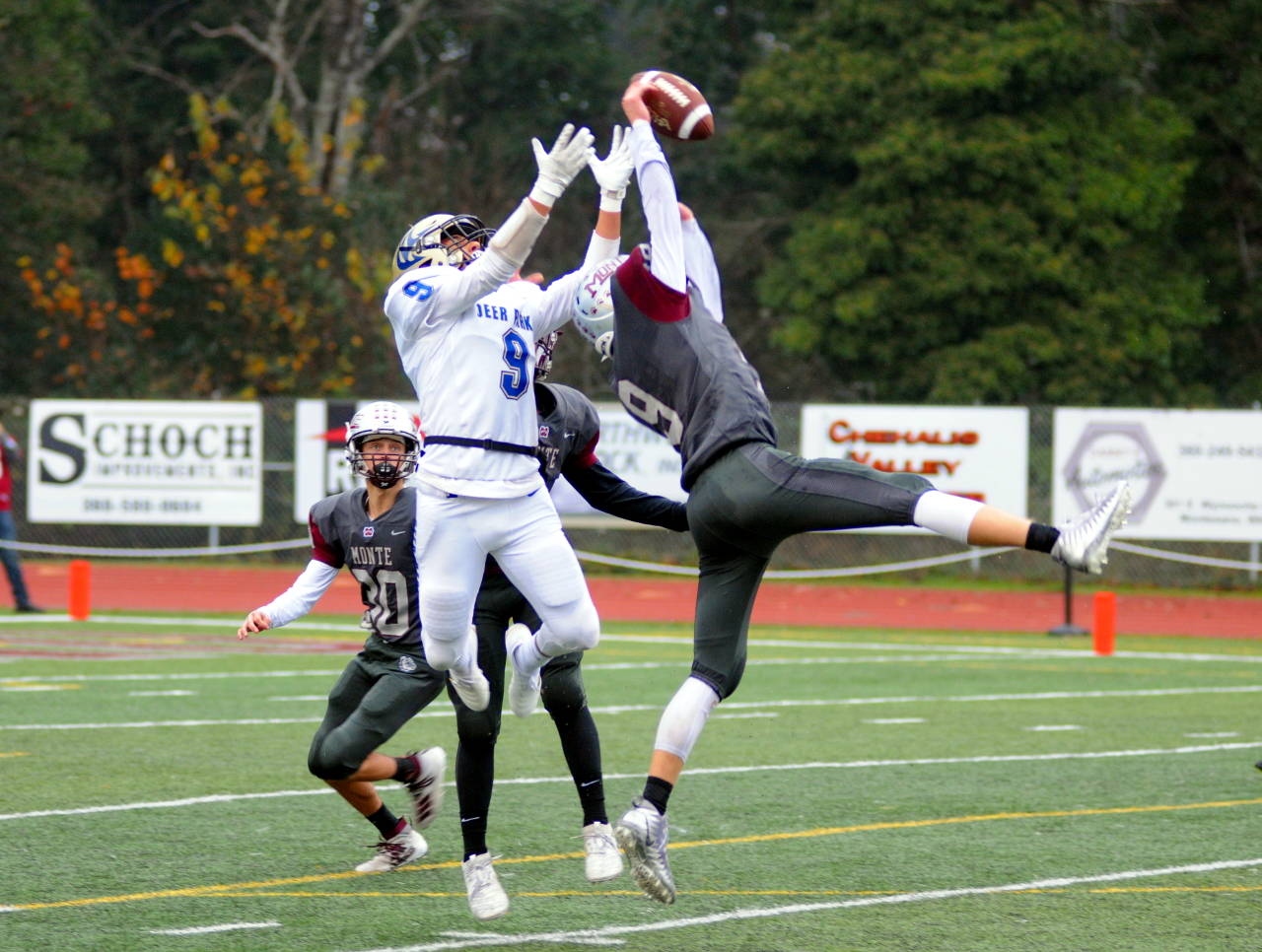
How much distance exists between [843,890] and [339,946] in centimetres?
193

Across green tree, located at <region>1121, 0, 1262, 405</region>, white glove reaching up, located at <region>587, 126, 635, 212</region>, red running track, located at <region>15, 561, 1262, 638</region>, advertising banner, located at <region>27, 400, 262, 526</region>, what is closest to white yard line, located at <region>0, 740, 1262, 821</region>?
white glove reaching up, located at <region>587, 126, 635, 212</region>

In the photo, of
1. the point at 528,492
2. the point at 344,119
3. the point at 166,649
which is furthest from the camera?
the point at 344,119

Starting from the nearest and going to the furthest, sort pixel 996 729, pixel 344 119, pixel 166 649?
pixel 996 729 < pixel 166 649 < pixel 344 119

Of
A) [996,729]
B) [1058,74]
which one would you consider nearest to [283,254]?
[1058,74]

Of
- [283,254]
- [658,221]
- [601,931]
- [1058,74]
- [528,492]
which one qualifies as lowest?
[601,931]

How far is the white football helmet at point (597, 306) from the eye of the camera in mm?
6848

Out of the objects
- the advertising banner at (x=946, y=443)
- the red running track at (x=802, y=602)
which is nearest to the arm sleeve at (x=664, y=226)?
the red running track at (x=802, y=602)

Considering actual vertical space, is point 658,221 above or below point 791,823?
above

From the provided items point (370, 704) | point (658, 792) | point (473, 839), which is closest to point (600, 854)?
point (473, 839)

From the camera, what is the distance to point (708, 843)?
8047 millimetres

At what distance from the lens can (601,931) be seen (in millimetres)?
6387

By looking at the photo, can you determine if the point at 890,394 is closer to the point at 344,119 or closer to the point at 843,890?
the point at 344,119

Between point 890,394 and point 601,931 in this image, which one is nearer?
point 601,931

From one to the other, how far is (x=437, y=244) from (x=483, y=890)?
2.26 m
